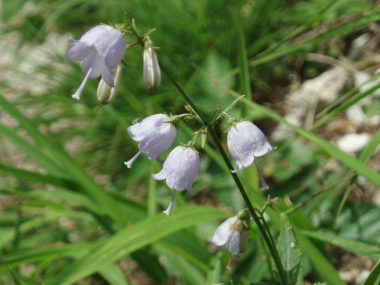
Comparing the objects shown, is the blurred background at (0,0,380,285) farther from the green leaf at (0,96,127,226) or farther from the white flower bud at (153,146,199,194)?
the white flower bud at (153,146,199,194)

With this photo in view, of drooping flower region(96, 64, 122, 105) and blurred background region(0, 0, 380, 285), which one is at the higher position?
drooping flower region(96, 64, 122, 105)

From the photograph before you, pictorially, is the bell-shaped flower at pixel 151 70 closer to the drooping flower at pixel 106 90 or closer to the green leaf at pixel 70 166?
the drooping flower at pixel 106 90

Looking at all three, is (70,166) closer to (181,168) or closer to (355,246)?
(181,168)

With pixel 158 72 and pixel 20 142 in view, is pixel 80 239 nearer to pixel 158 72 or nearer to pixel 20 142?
pixel 20 142

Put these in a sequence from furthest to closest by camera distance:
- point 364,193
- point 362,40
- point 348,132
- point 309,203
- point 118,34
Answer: point 362,40, point 348,132, point 364,193, point 309,203, point 118,34

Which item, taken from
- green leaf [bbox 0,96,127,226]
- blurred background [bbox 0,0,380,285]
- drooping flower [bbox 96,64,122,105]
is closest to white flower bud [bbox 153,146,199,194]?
drooping flower [bbox 96,64,122,105]

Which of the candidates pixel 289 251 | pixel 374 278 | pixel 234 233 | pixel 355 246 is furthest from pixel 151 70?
pixel 355 246

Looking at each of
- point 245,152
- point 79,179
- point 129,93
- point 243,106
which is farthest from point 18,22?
point 245,152

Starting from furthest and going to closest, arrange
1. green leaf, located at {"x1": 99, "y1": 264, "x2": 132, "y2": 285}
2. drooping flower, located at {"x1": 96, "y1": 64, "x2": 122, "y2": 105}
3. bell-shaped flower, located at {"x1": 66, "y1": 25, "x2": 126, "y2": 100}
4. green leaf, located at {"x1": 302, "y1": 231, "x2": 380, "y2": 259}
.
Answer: green leaf, located at {"x1": 99, "y1": 264, "x2": 132, "y2": 285}
green leaf, located at {"x1": 302, "y1": 231, "x2": 380, "y2": 259}
drooping flower, located at {"x1": 96, "y1": 64, "x2": 122, "y2": 105}
bell-shaped flower, located at {"x1": 66, "y1": 25, "x2": 126, "y2": 100}
